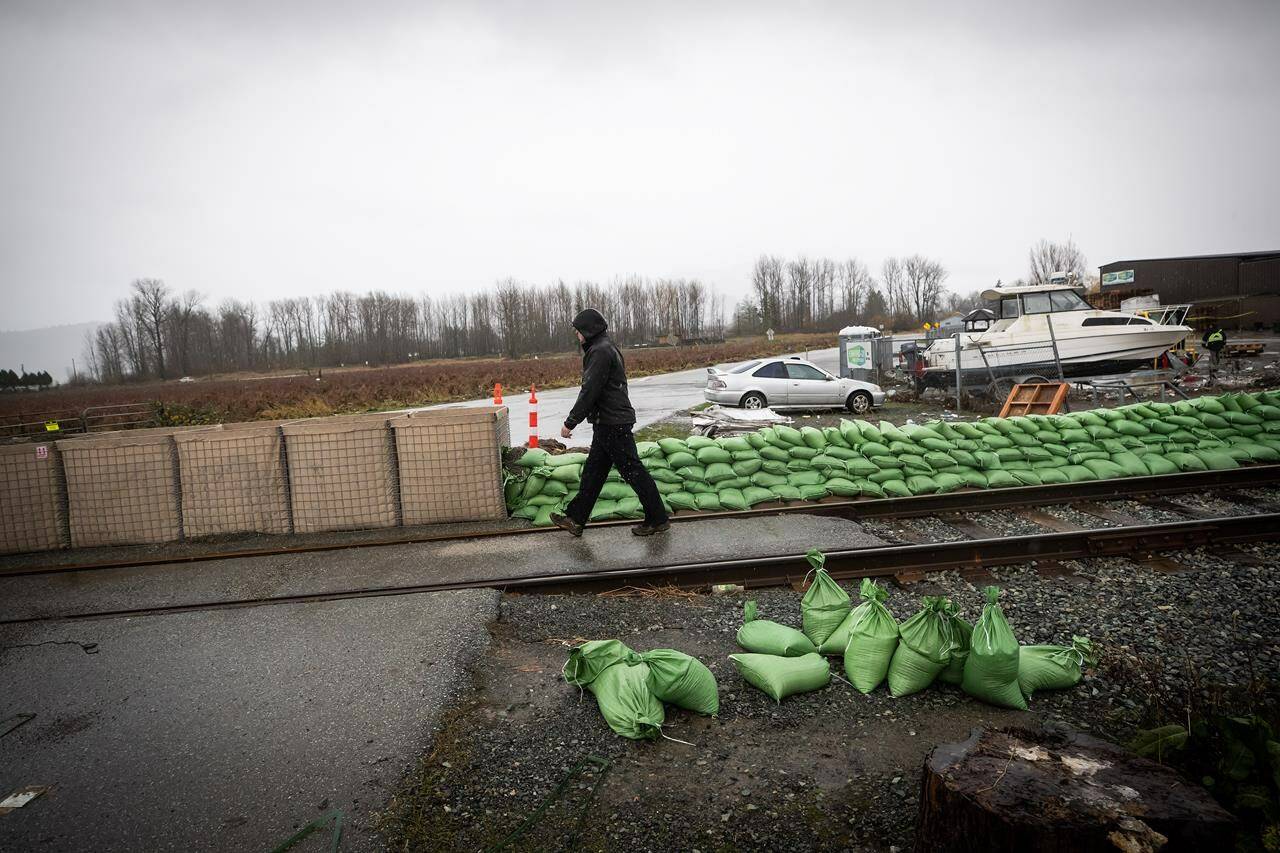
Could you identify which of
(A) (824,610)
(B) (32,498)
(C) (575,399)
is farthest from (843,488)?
(C) (575,399)

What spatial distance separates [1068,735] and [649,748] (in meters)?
1.59

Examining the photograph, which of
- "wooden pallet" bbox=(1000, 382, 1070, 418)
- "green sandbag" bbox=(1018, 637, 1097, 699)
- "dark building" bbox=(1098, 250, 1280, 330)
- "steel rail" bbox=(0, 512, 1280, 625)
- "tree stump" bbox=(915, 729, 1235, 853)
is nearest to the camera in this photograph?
"tree stump" bbox=(915, 729, 1235, 853)

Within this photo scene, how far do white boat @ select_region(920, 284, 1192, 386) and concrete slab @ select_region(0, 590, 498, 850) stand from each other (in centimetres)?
1343

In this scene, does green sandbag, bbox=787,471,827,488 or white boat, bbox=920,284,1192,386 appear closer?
green sandbag, bbox=787,471,827,488

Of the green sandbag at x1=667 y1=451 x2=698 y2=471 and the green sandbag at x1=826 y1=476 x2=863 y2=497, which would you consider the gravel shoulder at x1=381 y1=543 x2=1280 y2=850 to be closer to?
the green sandbag at x1=826 y1=476 x2=863 y2=497

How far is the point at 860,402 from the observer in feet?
48.5

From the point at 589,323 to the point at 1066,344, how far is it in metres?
13.2

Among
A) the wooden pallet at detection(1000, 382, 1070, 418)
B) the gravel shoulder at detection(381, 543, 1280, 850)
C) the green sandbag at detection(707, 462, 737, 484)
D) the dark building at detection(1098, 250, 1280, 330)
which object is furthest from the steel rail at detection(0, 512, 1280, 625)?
the dark building at detection(1098, 250, 1280, 330)

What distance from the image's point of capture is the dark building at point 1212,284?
3728 centimetres

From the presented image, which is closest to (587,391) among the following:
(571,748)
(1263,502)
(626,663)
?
(626,663)

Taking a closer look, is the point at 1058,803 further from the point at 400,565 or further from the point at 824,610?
the point at 400,565

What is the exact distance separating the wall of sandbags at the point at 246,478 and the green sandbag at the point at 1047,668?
442 centimetres

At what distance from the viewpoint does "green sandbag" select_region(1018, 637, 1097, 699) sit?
3123mm

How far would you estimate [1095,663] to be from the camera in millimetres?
3346
